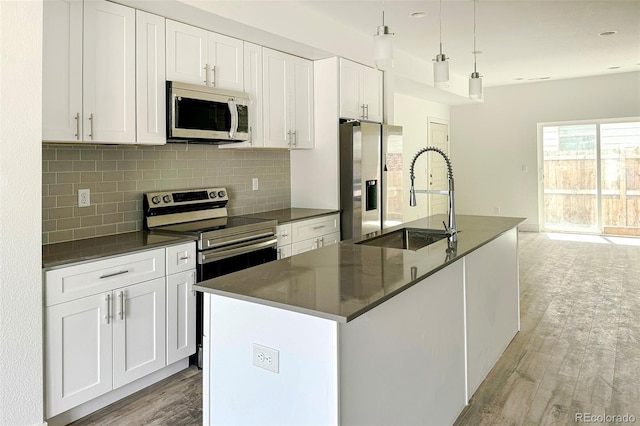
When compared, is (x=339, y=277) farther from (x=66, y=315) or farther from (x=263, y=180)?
(x=263, y=180)

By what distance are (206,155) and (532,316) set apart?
9.94 feet

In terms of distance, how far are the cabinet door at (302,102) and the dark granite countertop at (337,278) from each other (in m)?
2.02

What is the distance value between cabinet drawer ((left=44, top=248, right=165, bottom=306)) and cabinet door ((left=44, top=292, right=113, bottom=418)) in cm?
4

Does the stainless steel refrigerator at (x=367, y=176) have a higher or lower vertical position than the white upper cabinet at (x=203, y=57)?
lower

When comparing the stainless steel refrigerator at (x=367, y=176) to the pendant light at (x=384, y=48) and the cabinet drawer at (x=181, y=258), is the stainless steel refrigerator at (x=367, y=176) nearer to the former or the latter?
the pendant light at (x=384, y=48)

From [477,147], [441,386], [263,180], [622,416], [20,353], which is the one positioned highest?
[477,147]

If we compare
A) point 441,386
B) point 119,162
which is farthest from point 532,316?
point 119,162

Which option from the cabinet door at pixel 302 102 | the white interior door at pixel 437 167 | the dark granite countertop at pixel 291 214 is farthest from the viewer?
the white interior door at pixel 437 167

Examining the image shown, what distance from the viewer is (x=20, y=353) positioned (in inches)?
80.1

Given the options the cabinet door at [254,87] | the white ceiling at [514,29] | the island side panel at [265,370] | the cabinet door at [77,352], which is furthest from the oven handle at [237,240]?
the white ceiling at [514,29]

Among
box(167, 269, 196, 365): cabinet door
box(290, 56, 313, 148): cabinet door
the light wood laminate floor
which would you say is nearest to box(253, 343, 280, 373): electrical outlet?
the light wood laminate floor

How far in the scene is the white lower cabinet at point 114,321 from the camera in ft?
7.23
